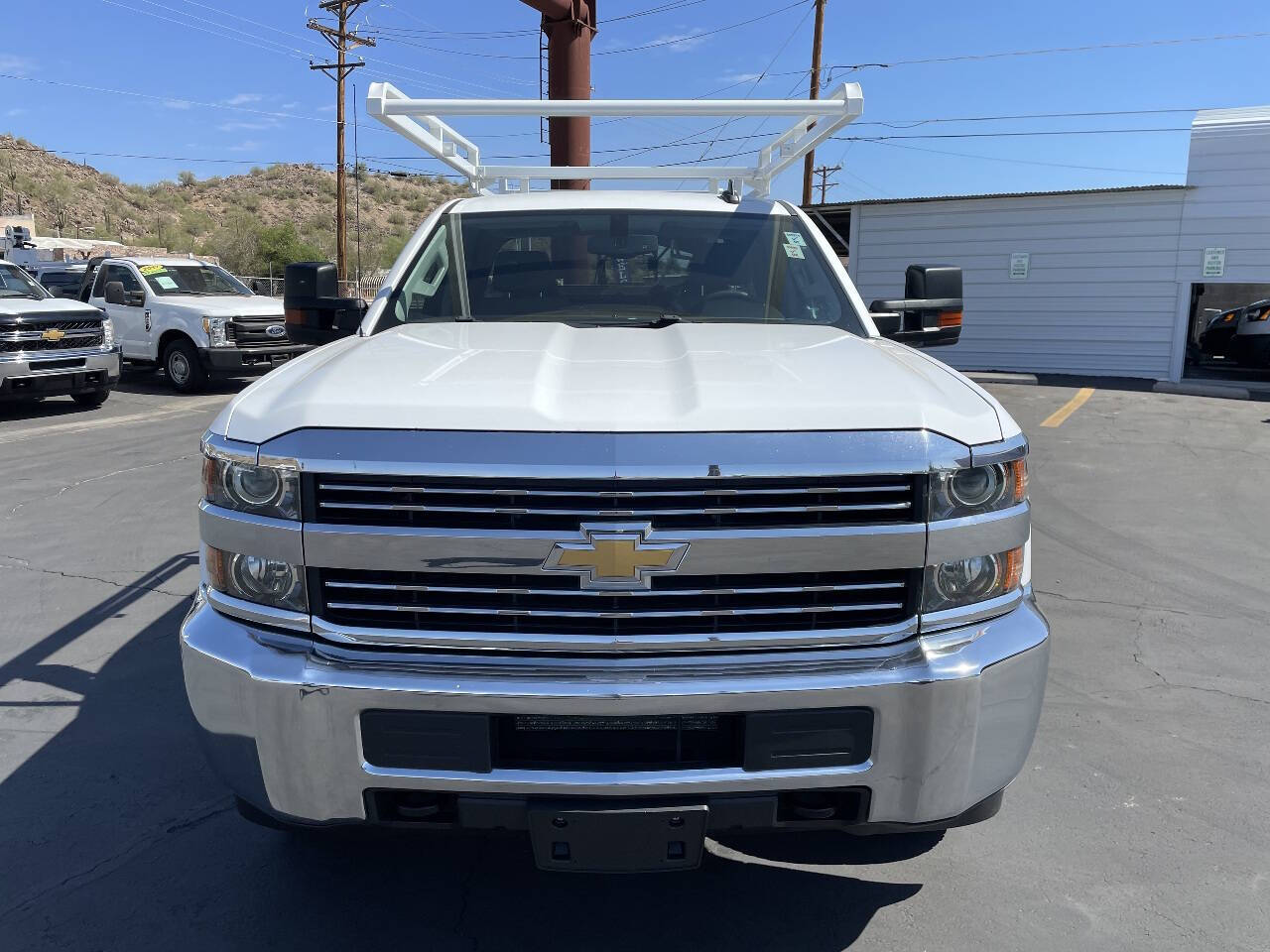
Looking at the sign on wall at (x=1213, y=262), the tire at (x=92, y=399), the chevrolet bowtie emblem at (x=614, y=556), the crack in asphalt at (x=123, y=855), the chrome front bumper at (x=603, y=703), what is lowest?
the crack in asphalt at (x=123, y=855)

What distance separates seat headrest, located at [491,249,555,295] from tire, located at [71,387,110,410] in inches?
433

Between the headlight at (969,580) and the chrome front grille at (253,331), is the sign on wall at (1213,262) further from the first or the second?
the headlight at (969,580)

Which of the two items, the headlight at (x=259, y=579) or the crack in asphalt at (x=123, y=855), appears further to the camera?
the crack in asphalt at (x=123, y=855)

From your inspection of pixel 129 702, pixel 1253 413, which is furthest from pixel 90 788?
pixel 1253 413

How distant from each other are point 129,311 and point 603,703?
1540cm

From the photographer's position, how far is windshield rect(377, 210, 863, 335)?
3715 millimetres

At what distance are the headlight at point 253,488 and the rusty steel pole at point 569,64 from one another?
297 inches

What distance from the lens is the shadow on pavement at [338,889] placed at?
8.46 ft

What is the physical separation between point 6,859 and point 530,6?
8.96 metres

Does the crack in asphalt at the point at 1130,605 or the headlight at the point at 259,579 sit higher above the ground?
the headlight at the point at 259,579

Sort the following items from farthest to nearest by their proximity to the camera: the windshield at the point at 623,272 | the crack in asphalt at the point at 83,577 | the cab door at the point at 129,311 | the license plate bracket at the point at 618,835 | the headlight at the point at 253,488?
the cab door at the point at 129,311
the crack in asphalt at the point at 83,577
the windshield at the point at 623,272
the headlight at the point at 253,488
the license plate bracket at the point at 618,835

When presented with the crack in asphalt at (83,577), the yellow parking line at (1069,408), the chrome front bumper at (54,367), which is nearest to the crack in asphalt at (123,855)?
the crack in asphalt at (83,577)

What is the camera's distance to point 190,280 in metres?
15.4

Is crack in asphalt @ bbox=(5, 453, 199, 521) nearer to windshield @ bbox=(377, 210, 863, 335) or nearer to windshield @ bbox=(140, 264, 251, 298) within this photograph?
windshield @ bbox=(377, 210, 863, 335)
